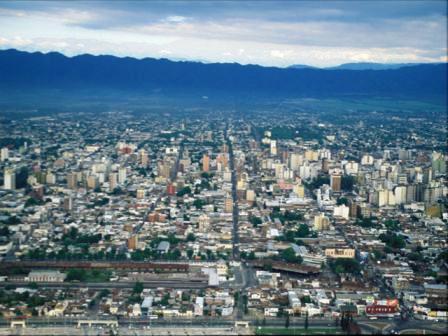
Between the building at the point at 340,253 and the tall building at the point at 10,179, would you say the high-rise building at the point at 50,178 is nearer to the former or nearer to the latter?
the tall building at the point at 10,179

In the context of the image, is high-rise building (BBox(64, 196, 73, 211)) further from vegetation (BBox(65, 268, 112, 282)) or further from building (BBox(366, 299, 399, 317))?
building (BBox(366, 299, 399, 317))

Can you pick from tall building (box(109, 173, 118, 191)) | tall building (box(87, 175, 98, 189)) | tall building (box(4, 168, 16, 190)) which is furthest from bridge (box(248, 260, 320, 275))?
tall building (box(109, 173, 118, 191))

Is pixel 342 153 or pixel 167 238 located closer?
pixel 167 238

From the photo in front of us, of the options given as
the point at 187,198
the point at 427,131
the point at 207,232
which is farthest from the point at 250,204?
the point at 427,131

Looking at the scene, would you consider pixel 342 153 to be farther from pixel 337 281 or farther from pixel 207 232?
pixel 337 281

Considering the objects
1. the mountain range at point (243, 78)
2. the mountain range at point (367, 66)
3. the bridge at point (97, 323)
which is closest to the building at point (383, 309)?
the bridge at point (97, 323)

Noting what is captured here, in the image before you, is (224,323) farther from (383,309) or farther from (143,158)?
(143,158)

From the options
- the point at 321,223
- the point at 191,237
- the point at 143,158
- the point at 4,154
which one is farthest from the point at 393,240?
the point at 143,158
